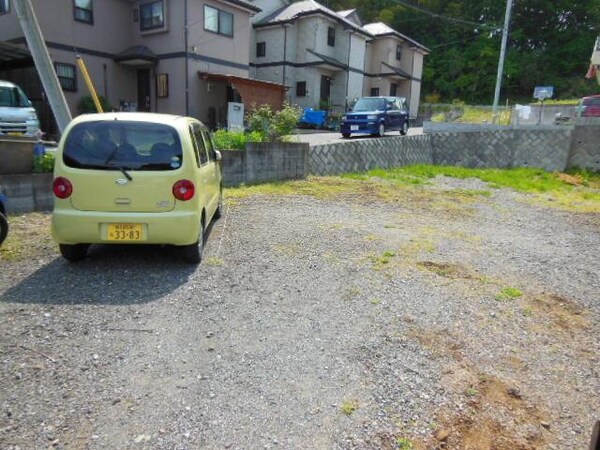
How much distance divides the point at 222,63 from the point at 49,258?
16.4 m

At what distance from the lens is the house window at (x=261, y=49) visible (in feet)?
84.5

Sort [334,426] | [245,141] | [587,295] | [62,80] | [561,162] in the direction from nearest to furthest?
1. [334,426]
2. [587,295]
3. [245,141]
4. [561,162]
5. [62,80]

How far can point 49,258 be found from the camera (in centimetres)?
467

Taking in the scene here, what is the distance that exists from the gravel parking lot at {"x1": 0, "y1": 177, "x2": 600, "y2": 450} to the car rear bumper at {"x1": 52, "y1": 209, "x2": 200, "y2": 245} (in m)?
0.38

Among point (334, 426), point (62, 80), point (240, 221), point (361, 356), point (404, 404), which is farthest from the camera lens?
point (62, 80)

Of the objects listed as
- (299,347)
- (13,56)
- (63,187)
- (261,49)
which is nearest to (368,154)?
(63,187)

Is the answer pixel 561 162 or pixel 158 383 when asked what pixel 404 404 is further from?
pixel 561 162

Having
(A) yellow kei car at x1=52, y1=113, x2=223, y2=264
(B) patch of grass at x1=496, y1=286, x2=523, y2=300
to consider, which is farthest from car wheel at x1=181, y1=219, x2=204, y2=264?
(B) patch of grass at x1=496, y1=286, x2=523, y2=300

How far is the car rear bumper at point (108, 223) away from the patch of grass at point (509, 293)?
325 cm

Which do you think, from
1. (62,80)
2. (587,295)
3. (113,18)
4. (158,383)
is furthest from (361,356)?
(113,18)

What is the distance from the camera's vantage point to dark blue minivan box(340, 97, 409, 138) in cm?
1573

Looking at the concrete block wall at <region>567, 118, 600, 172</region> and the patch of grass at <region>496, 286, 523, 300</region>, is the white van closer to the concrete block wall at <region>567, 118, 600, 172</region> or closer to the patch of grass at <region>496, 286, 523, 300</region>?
the patch of grass at <region>496, 286, 523, 300</region>

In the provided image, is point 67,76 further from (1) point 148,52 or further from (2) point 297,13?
(2) point 297,13

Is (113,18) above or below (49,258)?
above
